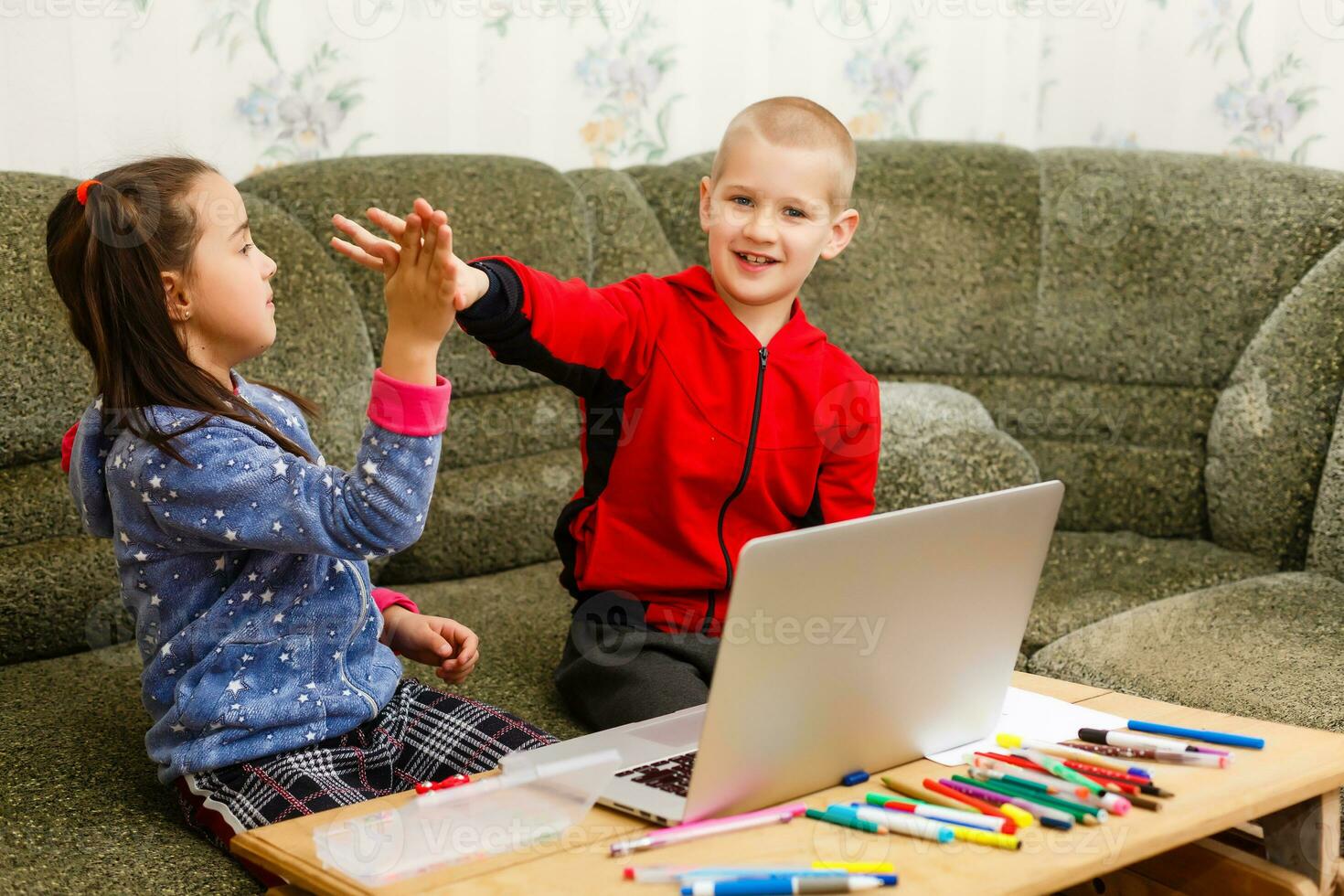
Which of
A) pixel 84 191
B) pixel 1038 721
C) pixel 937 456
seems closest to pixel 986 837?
pixel 1038 721

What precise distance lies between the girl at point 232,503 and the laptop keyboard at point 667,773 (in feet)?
0.73

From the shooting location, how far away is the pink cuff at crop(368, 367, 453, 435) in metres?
1.02

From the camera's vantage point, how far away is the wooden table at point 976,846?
2.63ft

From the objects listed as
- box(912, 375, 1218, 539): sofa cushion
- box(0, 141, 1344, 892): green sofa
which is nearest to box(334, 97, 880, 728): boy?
box(0, 141, 1344, 892): green sofa

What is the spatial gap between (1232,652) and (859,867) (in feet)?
2.88

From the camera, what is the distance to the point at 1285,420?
1.88m

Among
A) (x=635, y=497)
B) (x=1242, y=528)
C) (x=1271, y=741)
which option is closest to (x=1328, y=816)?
(x=1271, y=741)

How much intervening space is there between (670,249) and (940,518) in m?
1.16

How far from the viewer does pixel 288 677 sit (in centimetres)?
112

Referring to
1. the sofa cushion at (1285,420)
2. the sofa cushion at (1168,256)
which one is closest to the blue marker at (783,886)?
the sofa cushion at (1285,420)

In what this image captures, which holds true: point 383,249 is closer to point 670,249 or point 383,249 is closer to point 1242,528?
point 670,249

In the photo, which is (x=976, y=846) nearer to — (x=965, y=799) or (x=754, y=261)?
(x=965, y=799)

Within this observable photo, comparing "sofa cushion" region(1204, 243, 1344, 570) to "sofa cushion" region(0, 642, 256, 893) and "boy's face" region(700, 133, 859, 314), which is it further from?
"sofa cushion" region(0, 642, 256, 893)

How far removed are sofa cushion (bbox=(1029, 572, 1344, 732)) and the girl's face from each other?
97 centimetres
